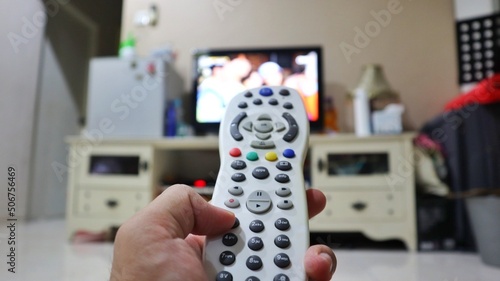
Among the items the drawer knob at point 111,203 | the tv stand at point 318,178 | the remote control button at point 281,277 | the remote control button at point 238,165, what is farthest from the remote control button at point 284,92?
the drawer knob at point 111,203

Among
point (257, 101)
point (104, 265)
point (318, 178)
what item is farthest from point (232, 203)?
point (318, 178)

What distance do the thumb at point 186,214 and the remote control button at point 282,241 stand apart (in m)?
0.04

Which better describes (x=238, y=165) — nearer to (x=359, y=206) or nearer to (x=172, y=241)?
(x=172, y=241)

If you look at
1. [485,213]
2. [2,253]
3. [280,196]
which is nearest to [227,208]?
[280,196]

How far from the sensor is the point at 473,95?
0.92m

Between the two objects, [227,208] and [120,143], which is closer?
[227,208]

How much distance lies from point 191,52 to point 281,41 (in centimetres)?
44

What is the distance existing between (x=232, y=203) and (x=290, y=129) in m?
0.11

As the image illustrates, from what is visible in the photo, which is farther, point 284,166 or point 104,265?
point 104,265

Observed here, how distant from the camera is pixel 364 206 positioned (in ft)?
3.38

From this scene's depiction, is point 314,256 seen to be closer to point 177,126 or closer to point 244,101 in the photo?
point 244,101

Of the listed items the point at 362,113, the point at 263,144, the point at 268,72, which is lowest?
the point at 263,144

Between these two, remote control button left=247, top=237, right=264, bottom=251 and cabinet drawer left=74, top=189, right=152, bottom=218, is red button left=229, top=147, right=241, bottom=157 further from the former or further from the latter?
cabinet drawer left=74, top=189, right=152, bottom=218

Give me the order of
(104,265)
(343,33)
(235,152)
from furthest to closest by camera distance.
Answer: (104,265) → (343,33) → (235,152)
